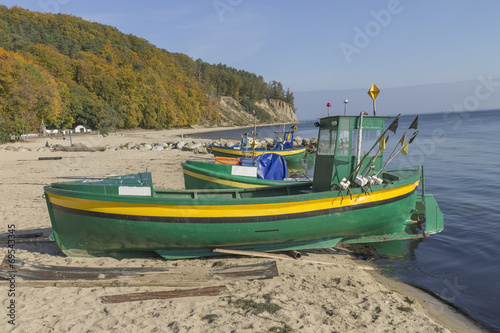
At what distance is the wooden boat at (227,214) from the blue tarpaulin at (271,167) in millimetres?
6403

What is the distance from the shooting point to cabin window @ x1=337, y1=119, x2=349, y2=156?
830cm

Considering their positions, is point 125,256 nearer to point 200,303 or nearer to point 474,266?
point 200,303

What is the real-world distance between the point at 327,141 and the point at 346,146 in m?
0.51

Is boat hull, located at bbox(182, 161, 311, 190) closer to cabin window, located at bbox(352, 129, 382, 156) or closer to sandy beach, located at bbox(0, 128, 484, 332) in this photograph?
cabin window, located at bbox(352, 129, 382, 156)

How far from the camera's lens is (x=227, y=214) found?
283 inches

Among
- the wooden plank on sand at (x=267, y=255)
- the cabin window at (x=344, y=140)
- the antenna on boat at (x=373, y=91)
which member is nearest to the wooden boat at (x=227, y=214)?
the cabin window at (x=344, y=140)

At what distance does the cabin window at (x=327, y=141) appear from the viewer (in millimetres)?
8398

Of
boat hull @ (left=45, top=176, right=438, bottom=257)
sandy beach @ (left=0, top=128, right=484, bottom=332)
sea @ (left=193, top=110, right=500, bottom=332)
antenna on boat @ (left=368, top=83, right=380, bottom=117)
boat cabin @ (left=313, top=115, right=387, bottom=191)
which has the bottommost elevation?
sea @ (left=193, top=110, right=500, bottom=332)

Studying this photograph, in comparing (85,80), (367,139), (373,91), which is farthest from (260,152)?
(85,80)

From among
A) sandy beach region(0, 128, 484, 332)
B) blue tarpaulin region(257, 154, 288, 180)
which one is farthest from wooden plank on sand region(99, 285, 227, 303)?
blue tarpaulin region(257, 154, 288, 180)

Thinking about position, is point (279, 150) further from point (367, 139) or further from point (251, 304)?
point (251, 304)

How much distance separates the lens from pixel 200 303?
18.1 ft

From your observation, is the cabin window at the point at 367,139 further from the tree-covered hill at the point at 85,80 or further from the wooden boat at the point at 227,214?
the tree-covered hill at the point at 85,80

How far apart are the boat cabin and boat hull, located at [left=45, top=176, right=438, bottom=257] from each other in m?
0.80
